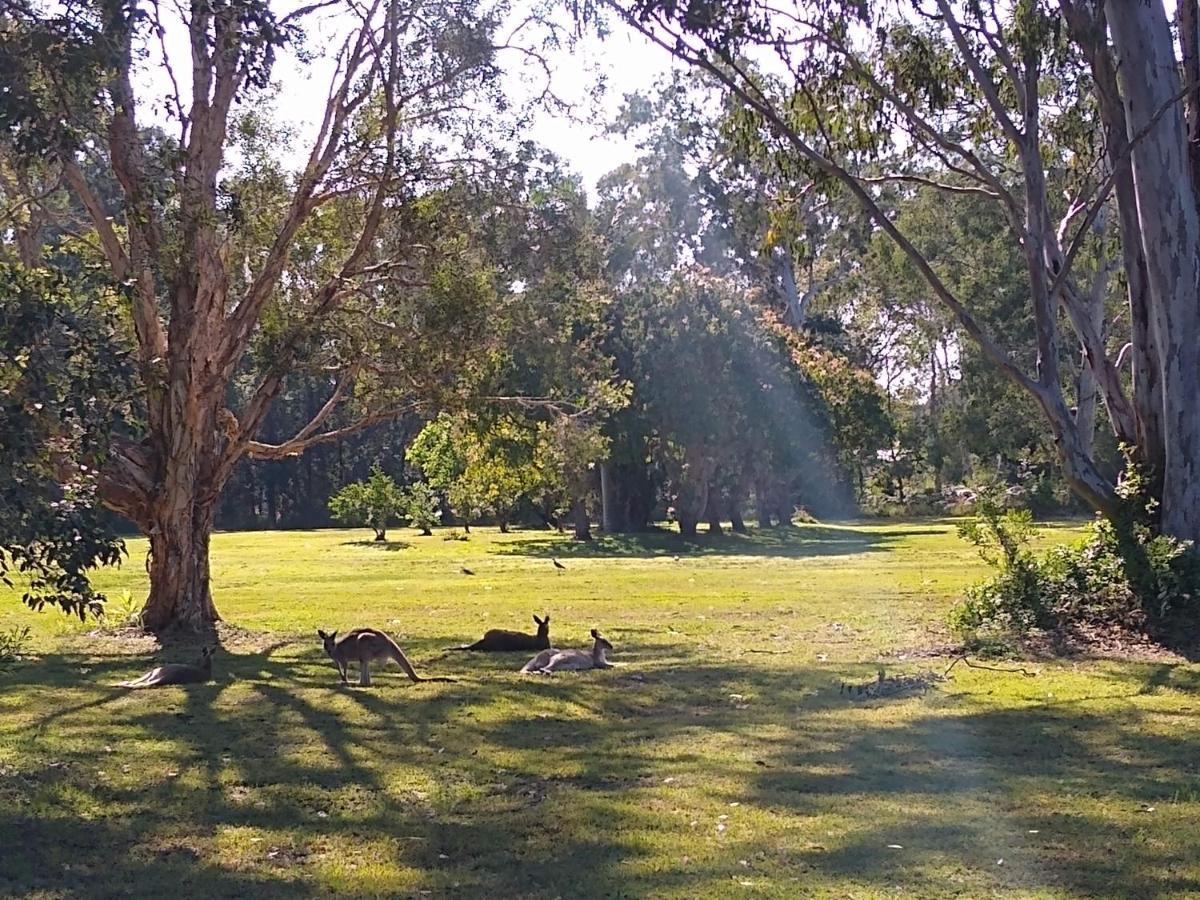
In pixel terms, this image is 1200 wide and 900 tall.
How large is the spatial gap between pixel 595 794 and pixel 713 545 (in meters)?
36.8

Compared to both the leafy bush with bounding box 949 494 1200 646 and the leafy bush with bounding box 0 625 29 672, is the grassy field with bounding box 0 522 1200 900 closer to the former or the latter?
the leafy bush with bounding box 0 625 29 672

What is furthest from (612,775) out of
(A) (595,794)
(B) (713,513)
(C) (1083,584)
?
(B) (713,513)

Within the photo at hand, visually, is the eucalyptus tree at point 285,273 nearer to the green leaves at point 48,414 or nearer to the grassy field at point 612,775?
the grassy field at point 612,775

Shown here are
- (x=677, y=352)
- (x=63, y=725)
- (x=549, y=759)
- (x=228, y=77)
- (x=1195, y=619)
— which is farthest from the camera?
(x=677, y=352)

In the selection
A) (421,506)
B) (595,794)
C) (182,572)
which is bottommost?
(595,794)

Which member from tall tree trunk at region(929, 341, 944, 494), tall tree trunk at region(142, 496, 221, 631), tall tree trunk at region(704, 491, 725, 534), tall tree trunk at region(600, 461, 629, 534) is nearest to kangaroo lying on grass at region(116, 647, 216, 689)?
tall tree trunk at region(142, 496, 221, 631)

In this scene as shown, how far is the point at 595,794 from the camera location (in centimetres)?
895

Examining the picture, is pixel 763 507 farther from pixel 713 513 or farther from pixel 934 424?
pixel 934 424

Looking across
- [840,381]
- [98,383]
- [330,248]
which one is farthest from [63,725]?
[840,381]

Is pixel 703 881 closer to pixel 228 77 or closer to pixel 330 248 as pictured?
pixel 228 77

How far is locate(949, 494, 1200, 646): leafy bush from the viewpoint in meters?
15.9

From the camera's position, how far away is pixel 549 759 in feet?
33.3

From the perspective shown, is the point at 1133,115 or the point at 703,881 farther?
the point at 1133,115

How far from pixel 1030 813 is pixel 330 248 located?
14.9 metres
